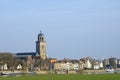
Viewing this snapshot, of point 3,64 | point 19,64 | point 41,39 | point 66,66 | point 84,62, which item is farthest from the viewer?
point 84,62

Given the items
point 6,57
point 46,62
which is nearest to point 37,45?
point 46,62

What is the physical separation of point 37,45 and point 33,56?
5.00 metres

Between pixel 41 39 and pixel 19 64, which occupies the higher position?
pixel 41 39

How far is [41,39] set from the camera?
540ft

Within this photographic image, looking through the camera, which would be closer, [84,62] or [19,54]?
[19,54]

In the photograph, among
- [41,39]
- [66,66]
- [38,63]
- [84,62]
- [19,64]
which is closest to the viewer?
[19,64]

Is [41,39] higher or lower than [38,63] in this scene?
higher

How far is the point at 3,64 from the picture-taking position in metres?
123

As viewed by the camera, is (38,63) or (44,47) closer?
(38,63)

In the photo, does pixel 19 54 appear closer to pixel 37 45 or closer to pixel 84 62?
pixel 37 45

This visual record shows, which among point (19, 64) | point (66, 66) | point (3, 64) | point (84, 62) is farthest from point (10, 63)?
point (84, 62)

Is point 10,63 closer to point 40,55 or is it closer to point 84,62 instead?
point 40,55

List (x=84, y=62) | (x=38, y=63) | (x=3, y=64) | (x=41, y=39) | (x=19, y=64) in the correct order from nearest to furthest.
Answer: (x=3, y=64) → (x=19, y=64) → (x=38, y=63) → (x=41, y=39) → (x=84, y=62)

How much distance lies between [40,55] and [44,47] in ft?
12.7
